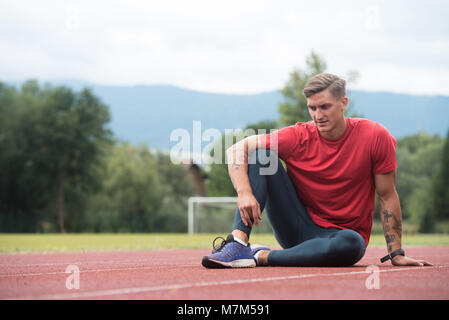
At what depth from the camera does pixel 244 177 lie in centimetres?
429

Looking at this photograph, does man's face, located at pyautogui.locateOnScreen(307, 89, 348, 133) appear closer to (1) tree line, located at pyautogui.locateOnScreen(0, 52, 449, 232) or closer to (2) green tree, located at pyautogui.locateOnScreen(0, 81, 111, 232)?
(1) tree line, located at pyautogui.locateOnScreen(0, 52, 449, 232)

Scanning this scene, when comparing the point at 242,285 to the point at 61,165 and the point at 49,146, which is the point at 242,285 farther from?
the point at 49,146

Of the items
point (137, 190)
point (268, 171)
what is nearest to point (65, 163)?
point (137, 190)

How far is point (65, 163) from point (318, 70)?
2026cm

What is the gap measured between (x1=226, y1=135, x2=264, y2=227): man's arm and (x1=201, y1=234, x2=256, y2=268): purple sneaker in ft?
0.60

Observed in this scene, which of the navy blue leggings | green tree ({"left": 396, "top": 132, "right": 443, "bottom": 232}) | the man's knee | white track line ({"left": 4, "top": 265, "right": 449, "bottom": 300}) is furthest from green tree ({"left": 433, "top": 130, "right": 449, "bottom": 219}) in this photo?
white track line ({"left": 4, "top": 265, "right": 449, "bottom": 300})

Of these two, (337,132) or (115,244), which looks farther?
(115,244)

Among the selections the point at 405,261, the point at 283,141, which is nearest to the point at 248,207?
the point at 283,141

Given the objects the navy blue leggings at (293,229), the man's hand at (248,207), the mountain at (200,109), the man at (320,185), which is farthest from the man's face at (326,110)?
the mountain at (200,109)

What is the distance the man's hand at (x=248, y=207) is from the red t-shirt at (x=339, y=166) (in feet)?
1.42

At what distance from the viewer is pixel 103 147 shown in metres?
45.4

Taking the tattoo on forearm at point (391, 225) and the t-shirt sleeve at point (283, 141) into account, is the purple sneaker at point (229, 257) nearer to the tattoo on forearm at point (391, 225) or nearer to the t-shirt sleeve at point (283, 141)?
the t-shirt sleeve at point (283, 141)

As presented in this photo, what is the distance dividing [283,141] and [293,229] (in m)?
0.69

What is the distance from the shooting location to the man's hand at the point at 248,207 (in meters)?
4.16
